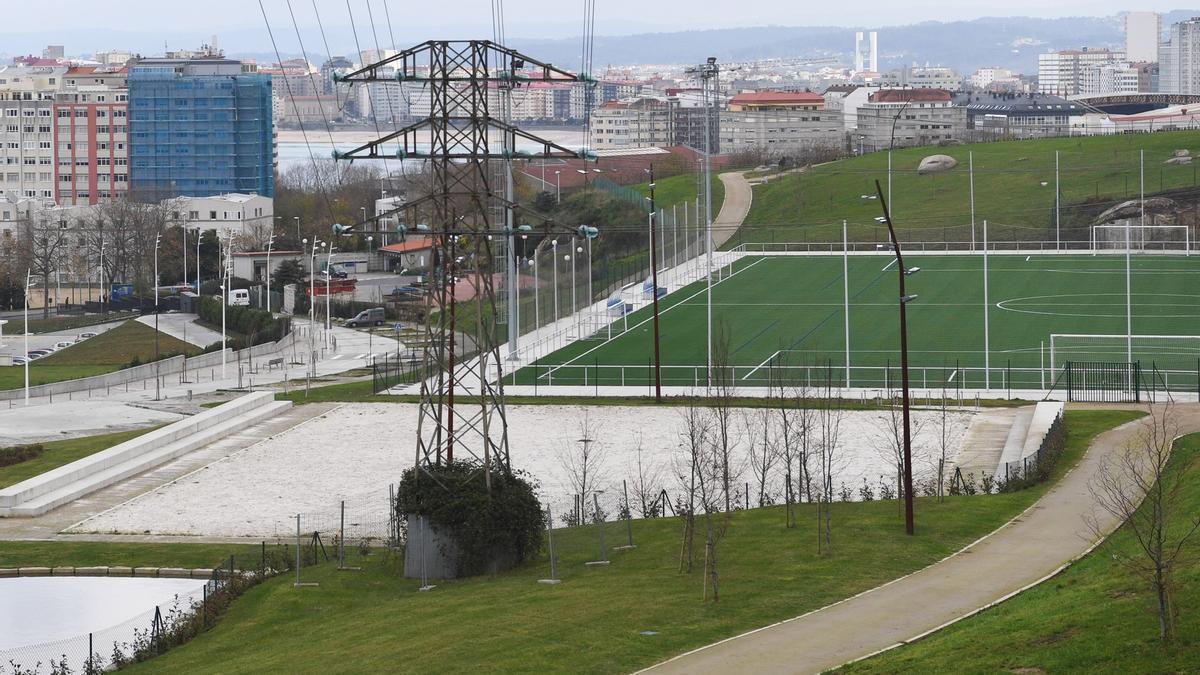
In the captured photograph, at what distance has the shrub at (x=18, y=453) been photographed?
5210cm

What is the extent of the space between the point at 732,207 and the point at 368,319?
101 ft

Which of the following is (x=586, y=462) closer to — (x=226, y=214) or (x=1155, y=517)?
(x=1155, y=517)

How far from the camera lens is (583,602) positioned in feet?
90.5

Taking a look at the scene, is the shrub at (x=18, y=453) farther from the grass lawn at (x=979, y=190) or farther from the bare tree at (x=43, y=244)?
the bare tree at (x=43, y=244)

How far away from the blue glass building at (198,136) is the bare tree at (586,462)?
13154 cm

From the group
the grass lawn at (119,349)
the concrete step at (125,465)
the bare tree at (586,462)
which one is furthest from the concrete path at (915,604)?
the grass lawn at (119,349)

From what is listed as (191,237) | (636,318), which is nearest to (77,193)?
(191,237)

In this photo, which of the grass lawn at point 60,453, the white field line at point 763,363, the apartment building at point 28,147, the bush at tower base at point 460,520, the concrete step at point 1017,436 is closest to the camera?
the bush at tower base at point 460,520

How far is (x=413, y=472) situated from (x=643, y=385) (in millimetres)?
29063

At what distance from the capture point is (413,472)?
3216cm

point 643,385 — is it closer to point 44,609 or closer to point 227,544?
point 227,544

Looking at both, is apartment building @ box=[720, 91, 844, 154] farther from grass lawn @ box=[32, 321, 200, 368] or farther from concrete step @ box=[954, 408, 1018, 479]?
concrete step @ box=[954, 408, 1018, 479]

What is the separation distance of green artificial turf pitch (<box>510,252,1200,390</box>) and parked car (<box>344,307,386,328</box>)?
2303 cm

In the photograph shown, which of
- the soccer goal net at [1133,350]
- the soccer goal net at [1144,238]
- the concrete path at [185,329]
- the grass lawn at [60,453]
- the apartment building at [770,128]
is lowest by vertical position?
the concrete path at [185,329]
